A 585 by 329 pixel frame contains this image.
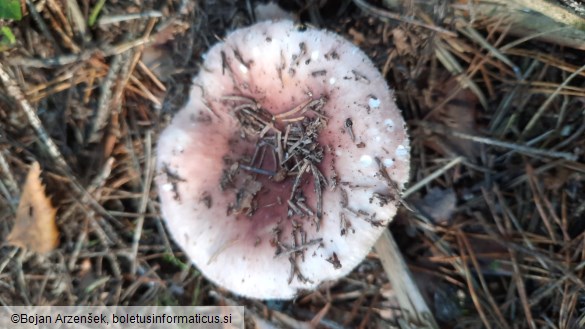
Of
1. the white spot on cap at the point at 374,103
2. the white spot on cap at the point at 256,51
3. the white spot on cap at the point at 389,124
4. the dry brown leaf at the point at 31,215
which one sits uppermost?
the white spot on cap at the point at 256,51

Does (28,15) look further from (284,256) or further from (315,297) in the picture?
(315,297)

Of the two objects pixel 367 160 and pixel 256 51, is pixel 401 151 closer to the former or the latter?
pixel 367 160

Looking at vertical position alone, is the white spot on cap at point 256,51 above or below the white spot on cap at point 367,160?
above

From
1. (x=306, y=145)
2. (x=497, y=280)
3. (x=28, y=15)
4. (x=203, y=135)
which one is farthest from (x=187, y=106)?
(x=497, y=280)

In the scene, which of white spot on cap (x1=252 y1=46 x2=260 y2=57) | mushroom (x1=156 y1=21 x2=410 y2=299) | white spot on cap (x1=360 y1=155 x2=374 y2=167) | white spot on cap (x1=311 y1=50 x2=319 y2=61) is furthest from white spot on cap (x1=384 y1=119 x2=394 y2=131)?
white spot on cap (x1=252 y1=46 x2=260 y2=57)

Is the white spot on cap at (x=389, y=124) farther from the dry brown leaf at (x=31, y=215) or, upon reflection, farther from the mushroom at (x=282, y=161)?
the dry brown leaf at (x=31, y=215)

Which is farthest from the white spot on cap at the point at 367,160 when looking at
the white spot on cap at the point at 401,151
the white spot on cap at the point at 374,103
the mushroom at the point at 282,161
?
the white spot on cap at the point at 374,103

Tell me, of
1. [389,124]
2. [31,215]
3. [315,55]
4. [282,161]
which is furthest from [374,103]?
[31,215]
